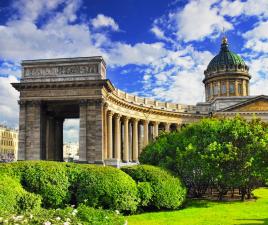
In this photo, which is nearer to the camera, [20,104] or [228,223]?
[228,223]

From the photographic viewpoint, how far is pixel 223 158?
29578mm

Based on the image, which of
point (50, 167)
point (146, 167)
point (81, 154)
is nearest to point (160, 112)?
point (81, 154)

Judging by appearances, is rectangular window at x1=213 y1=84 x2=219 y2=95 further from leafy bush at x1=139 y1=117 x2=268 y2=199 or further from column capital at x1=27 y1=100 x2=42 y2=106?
leafy bush at x1=139 y1=117 x2=268 y2=199

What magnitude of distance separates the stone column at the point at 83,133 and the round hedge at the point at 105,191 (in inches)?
858

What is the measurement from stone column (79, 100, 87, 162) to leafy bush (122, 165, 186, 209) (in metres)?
19.5

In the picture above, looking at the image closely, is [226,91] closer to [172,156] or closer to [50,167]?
[172,156]

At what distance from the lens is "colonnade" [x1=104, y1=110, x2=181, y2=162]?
2019 inches

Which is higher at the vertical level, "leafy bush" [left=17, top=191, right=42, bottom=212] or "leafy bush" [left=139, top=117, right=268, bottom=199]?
"leafy bush" [left=139, top=117, right=268, bottom=199]

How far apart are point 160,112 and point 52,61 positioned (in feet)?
93.5

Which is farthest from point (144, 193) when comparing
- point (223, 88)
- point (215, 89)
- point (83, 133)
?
point (215, 89)

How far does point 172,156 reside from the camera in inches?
1314

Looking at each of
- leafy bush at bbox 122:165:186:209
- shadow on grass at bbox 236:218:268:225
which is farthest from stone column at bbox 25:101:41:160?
shadow on grass at bbox 236:218:268:225

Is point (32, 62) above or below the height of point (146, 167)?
above

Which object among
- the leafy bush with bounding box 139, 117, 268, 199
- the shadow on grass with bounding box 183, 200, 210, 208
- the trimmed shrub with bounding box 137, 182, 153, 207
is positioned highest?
the leafy bush with bounding box 139, 117, 268, 199
